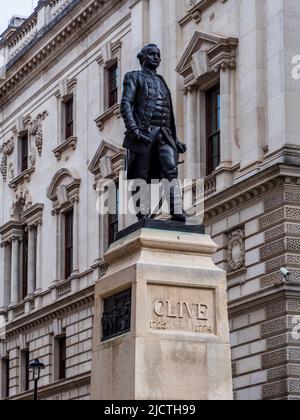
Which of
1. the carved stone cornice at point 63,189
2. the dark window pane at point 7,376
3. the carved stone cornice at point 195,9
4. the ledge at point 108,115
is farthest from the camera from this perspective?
the dark window pane at point 7,376

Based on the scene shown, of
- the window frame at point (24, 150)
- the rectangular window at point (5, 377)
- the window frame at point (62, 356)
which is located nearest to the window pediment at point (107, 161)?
the window frame at point (62, 356)

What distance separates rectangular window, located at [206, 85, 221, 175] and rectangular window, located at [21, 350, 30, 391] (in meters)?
16.7

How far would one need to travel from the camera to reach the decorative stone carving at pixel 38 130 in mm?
50844

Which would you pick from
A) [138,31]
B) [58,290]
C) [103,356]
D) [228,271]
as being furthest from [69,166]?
[103,356]

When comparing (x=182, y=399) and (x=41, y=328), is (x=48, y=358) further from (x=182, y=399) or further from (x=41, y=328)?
(x=182, y=399)

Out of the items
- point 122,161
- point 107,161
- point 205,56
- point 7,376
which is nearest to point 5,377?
point 7,376

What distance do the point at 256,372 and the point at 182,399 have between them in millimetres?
14352

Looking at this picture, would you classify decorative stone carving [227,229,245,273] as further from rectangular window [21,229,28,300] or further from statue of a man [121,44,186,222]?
rectangular window [21,229,28,300]

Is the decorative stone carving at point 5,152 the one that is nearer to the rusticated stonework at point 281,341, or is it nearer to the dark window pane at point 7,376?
the dark window pane at point 7,376

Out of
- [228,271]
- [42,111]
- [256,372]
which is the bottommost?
[256,372]

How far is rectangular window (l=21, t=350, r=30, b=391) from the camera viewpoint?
50181 mm

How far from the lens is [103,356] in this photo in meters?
19.3

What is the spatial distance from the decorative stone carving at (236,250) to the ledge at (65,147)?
14073mm
